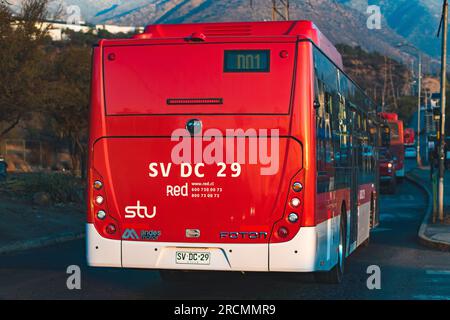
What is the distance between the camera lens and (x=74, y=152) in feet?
167

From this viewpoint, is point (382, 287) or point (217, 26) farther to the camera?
point (382, 287)

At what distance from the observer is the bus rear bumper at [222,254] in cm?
1146

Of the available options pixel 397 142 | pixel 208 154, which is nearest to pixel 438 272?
pixel 208 154

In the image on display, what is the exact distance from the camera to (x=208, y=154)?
38.2 feet

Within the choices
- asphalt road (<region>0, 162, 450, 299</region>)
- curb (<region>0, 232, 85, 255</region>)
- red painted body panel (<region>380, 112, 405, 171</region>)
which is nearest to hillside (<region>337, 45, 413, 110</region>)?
red painted body panel (<region>380, 112, 405, 171</region>)

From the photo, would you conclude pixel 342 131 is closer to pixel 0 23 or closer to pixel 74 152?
pixel 0 23

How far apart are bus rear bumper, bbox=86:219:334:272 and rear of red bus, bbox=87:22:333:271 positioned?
12mm

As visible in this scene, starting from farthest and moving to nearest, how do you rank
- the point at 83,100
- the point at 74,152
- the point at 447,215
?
1. the point at 74,152
2. the point at 83,100
3. the point at 447,215

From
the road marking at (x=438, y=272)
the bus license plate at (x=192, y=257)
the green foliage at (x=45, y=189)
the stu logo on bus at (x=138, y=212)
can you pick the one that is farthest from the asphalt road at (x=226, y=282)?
the green foliage at (x=45, y=189)

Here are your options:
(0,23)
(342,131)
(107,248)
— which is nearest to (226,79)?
(107,248)

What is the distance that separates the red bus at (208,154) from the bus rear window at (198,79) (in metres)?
0.01

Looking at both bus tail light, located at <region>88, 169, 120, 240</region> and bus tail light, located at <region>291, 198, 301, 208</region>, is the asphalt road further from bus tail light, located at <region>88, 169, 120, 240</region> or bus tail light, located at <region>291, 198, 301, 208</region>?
bus tail light, located at <region>291, 198, 301, 208</region>

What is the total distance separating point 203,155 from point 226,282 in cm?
307
